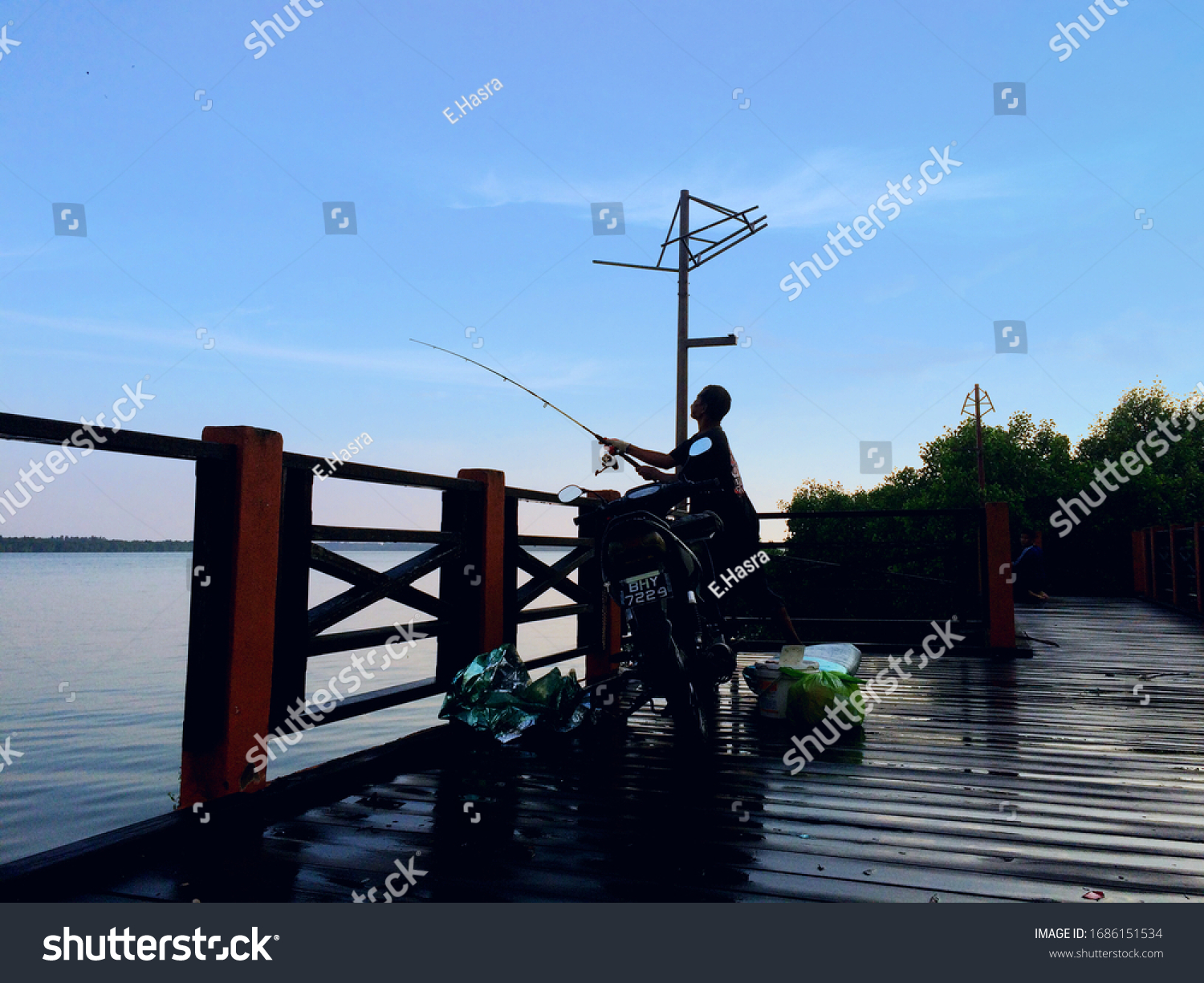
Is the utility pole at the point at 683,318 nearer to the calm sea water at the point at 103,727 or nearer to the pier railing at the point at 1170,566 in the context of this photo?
the calm sea water at the point at 103,727

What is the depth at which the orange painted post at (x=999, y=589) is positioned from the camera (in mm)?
7418

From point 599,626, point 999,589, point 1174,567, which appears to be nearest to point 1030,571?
point 1174,567

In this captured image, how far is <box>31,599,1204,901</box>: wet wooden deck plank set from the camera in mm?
2131

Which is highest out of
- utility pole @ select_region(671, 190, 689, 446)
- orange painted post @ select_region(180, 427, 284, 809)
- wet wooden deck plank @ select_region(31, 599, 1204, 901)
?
utility pole @ select_region(671, 190, 689, 446)

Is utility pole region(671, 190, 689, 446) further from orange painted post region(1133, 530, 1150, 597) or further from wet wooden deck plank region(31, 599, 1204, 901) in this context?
orange painted post region(1133, 530, 1150, 597)

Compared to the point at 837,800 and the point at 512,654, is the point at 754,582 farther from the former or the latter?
the point at 837,800

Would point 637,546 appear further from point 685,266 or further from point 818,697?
point 685,266

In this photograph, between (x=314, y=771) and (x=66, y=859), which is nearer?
(x=66, y=859)

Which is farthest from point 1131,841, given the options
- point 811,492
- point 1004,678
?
point 811,492

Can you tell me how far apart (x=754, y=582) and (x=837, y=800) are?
2.29m

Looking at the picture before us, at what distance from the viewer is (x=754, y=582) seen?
5.18m

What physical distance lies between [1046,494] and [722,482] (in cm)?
4768

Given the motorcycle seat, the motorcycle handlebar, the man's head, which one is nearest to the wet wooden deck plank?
the motorcycle seat

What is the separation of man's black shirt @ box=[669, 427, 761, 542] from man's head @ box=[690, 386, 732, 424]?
Result: 0.63 feet
